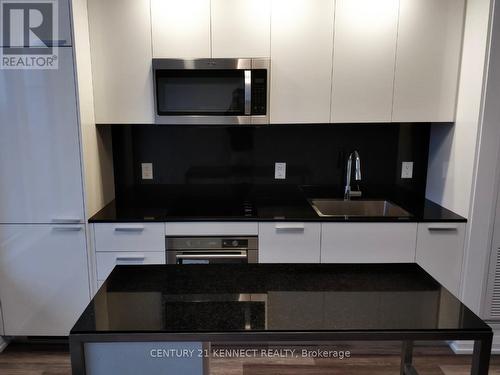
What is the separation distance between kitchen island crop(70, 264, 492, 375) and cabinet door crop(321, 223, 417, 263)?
2.99 feet

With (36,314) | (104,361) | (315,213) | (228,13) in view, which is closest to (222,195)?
(315,213)

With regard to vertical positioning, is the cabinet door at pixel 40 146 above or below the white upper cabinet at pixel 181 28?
below

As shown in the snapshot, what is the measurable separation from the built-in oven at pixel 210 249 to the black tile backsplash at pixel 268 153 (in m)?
0.68

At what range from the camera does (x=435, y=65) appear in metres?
2.37

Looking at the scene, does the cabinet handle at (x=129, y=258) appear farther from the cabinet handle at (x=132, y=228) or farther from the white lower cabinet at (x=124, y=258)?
the cabinet handle at (x=132, y=228)

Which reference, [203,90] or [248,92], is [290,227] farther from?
[203,90]

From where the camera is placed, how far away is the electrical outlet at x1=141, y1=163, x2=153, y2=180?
286cm

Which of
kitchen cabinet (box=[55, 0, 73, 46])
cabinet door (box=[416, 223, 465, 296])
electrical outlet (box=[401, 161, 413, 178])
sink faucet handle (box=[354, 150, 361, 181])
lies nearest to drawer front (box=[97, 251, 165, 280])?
kitchen cabinet (box=[55, 0, 73, 46])

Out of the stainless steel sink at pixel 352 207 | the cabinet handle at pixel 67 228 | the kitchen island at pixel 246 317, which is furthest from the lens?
the stainless steel sink at pixel 352 207

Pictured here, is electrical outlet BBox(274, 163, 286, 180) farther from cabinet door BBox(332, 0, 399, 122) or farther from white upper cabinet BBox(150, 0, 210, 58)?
white upper cabinet BBox(150, 0, 210, 58)

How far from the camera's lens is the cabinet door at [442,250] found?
90.9 inches

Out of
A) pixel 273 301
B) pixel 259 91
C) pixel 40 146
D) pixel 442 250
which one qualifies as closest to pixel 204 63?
pixel 259 91

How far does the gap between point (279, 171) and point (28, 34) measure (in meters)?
1.83

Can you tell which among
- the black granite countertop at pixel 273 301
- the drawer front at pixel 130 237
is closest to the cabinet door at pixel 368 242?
the black granite countertop at pixel 273 301
